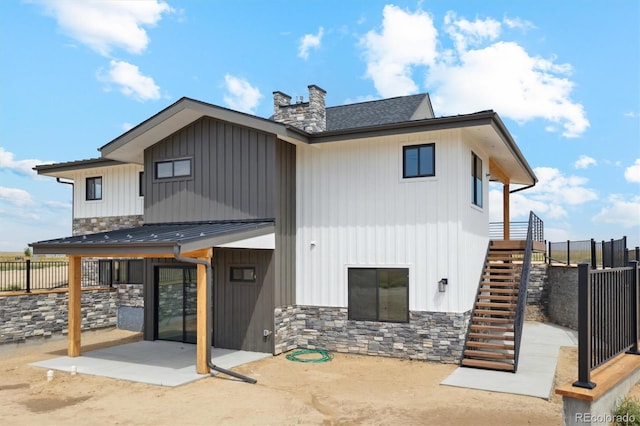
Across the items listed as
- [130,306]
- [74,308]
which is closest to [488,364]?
[74,308]

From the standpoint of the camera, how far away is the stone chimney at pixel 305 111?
43.5ft

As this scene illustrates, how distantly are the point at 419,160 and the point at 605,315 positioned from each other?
17.7 feet

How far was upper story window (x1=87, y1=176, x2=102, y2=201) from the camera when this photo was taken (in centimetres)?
1814

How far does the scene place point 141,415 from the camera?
7.55 meters

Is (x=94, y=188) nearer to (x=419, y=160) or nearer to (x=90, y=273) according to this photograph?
(x=90, y=273)

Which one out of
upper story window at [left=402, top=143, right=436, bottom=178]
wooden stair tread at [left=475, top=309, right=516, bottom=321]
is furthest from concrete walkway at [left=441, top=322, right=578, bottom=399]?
upper story window at [left=402, top=143, right=436, bottom=178]

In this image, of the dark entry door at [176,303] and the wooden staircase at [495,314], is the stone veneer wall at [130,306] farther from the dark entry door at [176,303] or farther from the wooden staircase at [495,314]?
the wooden staircase at [495,314]

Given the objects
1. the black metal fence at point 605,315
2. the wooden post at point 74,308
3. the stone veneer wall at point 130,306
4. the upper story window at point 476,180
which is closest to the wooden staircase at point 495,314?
the upper story window at point 476,180

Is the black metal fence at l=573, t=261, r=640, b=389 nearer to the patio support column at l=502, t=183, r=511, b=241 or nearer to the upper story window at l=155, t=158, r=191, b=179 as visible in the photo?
the upper story window at l=155, t=158, r=191, b=179

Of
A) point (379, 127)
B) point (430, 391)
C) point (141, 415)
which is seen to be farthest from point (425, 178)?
point (141, 415)

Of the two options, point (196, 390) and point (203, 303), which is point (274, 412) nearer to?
point (196, 390)

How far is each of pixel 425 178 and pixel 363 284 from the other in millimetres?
2809

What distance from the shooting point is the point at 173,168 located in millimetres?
13391

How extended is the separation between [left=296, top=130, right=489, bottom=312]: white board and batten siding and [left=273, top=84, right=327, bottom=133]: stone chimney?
910 mm
